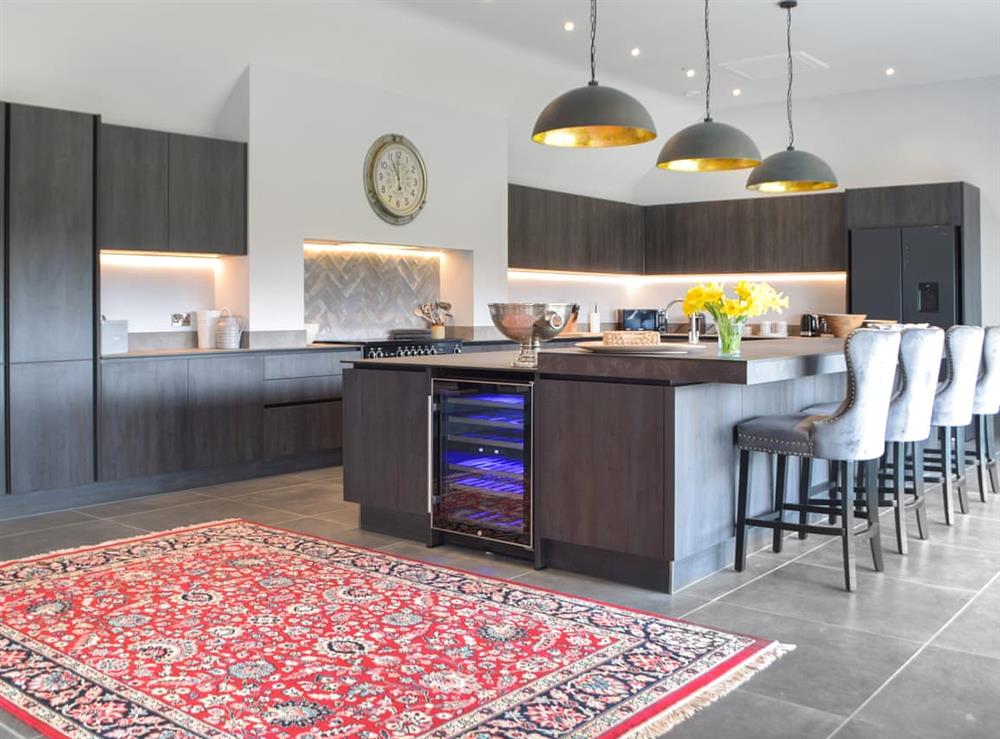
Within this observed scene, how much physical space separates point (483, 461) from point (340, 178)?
11.8ft

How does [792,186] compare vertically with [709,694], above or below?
above

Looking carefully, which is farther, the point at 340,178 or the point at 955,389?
the point at 340,178

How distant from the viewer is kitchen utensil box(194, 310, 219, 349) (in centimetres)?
675

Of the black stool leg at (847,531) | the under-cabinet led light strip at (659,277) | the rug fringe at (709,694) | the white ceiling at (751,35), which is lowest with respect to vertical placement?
the rug fringe at (709,694)

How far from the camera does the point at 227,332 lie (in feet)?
21.9

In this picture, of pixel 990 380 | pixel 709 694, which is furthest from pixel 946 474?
pixel 709 694

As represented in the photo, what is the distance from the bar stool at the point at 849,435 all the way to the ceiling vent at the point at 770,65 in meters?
4.59

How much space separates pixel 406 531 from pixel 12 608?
184cm

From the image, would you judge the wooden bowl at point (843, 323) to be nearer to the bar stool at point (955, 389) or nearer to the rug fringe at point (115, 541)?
the bar stool at point (955, 389)

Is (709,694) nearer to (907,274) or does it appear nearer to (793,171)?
(793,171)

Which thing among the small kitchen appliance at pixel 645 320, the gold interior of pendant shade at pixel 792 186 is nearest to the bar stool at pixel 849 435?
the gold interior of pendant shade at pixel 792 186

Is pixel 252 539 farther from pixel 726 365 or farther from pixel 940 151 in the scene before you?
pixel 940 151

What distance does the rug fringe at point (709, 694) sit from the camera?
259 cm

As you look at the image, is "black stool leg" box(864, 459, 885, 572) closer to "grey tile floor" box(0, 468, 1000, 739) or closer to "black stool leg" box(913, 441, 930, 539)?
"grey tile floor" box(0, 468, 1000, 739)
